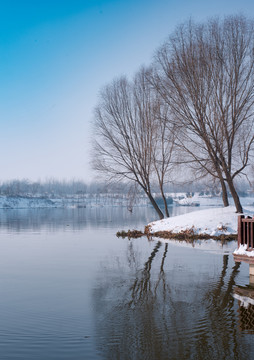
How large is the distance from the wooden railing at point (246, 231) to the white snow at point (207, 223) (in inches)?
396

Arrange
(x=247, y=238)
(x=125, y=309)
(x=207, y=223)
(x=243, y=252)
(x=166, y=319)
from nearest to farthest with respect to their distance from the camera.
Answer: (x=166, y=319) → (x=125, y=309) → (x=243, y=252) → (x=247, y=238) → (x=207, y=223)

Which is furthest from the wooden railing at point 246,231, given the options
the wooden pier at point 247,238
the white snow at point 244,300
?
the white snow at point 244,300

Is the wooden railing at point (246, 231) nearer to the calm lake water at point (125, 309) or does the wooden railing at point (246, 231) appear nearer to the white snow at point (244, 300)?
the calm lake water at point (125, 309)

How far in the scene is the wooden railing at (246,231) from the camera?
29.7 ft

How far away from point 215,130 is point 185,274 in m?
11.7

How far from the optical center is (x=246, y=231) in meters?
9.41

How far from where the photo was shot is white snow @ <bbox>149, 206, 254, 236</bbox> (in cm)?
1970

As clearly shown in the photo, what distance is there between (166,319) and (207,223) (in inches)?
568

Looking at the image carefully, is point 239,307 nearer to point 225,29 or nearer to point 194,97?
point 194,97

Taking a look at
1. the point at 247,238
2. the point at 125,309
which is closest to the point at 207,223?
the point at 247,238

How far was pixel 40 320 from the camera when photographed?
6.77 meters

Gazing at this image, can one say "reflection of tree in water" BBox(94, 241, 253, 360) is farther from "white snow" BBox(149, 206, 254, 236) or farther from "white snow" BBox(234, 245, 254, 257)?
"white snow" BBox(149, 206, 254, 236)

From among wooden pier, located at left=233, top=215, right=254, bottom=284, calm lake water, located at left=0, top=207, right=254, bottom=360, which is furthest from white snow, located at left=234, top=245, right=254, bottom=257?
calm lake water, located at left=0, top=207, right=254, bottom=360

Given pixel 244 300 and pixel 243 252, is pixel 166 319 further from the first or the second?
pixel 243 252
